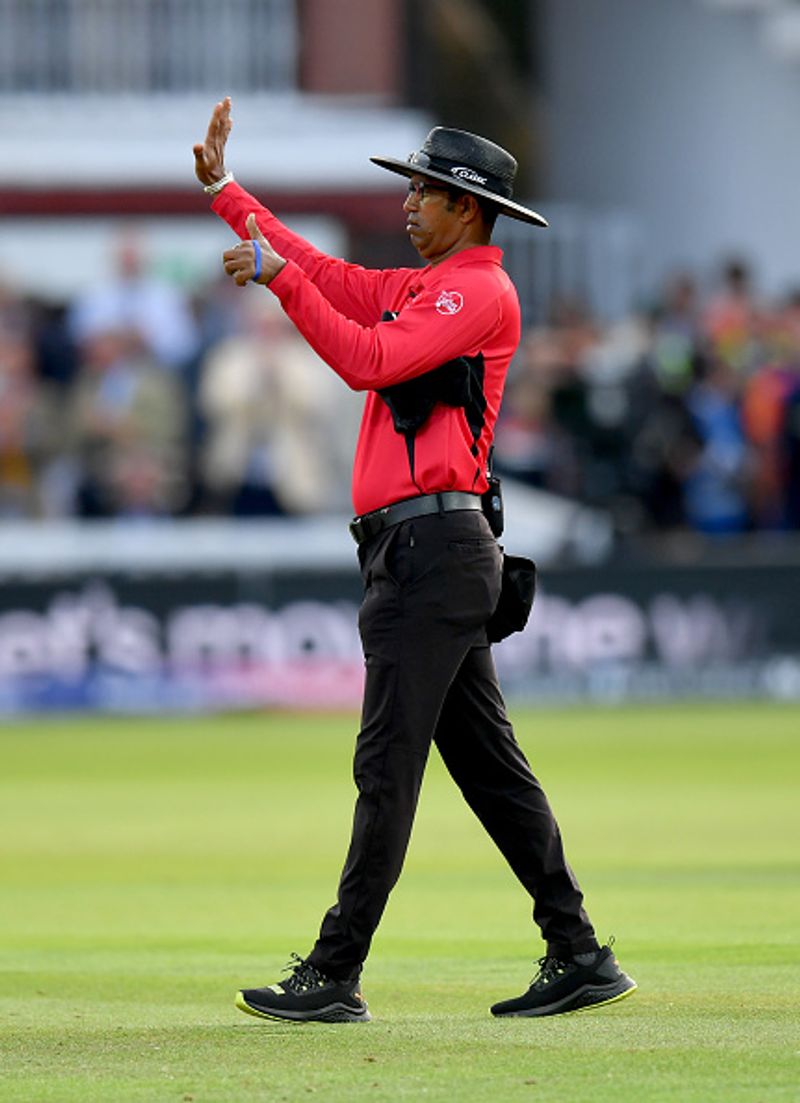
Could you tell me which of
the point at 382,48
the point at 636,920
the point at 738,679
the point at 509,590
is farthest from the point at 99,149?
the point at 509,590

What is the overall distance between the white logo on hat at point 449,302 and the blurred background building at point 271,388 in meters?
13.2

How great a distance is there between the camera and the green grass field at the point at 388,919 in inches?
256

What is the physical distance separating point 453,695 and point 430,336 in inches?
41.4

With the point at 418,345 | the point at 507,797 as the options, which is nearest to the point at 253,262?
the point at 418,345

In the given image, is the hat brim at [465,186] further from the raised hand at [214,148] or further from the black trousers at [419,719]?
the black trousers at [419,719]

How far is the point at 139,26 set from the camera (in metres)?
26.3

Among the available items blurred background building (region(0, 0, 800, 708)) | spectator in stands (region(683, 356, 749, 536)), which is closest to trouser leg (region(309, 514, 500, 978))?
blurred background building (region(0, 0, 800, 708))

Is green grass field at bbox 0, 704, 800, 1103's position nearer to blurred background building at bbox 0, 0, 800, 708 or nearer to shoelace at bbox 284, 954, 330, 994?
shoelace at bbox 284, 954, 330, 994

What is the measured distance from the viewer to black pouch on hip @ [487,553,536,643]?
761 cm

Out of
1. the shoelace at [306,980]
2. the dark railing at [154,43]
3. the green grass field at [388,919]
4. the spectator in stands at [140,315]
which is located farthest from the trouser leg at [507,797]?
the dark railing at [154,43]

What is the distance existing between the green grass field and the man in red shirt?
0.26 m

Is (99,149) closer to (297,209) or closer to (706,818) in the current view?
(297,209)

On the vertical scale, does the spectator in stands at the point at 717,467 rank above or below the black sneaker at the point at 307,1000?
above

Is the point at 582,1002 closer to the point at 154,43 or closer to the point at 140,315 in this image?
the point at 140,315
